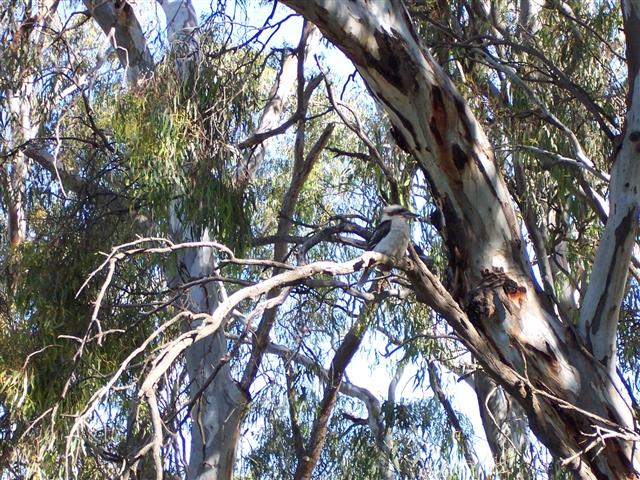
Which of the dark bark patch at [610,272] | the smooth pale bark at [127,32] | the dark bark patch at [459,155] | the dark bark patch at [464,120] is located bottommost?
the dark bark patch at [610,272]

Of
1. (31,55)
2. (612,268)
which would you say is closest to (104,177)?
(31,55)

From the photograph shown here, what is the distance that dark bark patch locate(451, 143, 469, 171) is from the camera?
11.0 ft

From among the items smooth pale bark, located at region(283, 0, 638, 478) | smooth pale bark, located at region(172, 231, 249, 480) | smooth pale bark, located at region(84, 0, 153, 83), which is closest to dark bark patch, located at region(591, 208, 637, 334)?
smooth pale bark, located at region(283, 0, 638, 478)

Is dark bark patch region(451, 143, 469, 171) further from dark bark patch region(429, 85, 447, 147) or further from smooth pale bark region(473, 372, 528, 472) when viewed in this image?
smooth pale bark region(473, 372, 528, 472)

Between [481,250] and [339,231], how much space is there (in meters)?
Answer: 0.48

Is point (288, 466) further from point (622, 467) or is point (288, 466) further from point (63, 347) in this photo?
point (622, 467)

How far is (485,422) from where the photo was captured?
634 cm

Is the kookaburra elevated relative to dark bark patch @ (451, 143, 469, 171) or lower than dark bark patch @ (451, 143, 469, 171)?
lower

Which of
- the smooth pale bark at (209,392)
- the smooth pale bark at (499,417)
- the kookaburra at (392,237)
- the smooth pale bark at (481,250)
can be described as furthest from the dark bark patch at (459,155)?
the smooth pale bark at (499,417)

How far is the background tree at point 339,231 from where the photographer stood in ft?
10.9

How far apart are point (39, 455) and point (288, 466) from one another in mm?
2509

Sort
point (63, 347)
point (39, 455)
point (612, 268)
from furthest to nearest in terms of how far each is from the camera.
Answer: point (63, 347)
point (39, 455)
point (612, 268)

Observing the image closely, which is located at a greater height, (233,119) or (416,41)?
(233,119)

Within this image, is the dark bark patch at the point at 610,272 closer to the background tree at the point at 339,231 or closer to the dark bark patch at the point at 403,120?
the background tree at the point at 339,231
